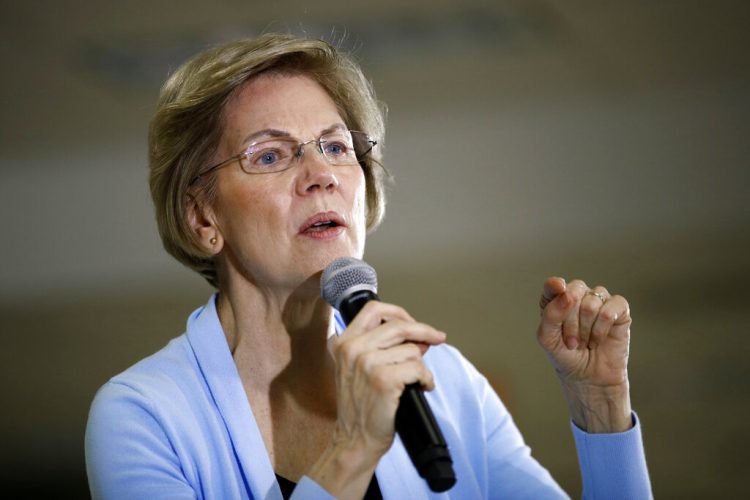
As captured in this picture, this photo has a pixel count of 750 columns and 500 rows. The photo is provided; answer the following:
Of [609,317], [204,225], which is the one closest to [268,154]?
[204,225]

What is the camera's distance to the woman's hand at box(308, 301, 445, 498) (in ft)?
3.44

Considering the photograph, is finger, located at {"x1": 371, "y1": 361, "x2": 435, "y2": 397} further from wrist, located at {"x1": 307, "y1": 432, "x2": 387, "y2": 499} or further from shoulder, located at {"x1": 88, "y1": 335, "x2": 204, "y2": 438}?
shoulder, located at {"x1": 88, "y1": 335, "x2": 204, "y2": 438}

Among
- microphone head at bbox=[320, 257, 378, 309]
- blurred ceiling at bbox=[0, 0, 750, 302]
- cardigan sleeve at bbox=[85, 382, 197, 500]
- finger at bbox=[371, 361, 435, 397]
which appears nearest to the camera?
finger at bbox=[371, 361, 435, 397]

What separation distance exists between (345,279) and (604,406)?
618mm

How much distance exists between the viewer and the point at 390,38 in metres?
3.52

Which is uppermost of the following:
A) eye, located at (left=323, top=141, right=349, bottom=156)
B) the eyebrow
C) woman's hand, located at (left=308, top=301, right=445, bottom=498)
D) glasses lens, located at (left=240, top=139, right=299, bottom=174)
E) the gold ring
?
eye, located at (left=323, top=141, right=349, bottom=156)

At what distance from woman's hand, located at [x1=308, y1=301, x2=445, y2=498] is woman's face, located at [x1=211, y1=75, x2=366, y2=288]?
1.13ft

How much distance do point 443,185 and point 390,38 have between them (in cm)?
74

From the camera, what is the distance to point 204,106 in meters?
1.58

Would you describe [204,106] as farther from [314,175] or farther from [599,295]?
[599,295]

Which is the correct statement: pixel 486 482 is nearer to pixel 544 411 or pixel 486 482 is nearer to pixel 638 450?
pixel 638 450

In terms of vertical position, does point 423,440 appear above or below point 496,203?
below

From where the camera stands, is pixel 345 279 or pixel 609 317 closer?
pixel 345 279

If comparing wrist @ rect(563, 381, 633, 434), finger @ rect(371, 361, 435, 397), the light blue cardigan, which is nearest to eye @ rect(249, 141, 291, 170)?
the light blue cardigan
